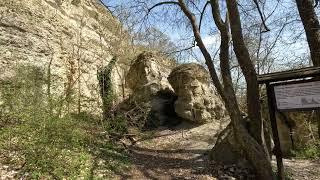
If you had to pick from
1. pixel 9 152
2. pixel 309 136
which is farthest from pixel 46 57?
pixel 309 136

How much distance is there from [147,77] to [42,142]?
8902mm

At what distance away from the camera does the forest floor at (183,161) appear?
869 cm

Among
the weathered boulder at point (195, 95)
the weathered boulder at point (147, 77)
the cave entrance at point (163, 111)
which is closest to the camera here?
the weathered boulder at point (195, 95)

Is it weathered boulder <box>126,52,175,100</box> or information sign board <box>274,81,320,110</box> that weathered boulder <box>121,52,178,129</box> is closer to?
weathered boulder <box>126,52,175,100</box>

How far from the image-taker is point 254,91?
8469 millimetres

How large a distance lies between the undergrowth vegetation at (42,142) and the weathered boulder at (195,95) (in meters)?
4.98

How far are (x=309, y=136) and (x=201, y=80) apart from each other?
5.40m

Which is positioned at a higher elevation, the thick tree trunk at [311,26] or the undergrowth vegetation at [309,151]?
the thick tree trunk at [311,26]

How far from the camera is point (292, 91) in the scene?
7414mm

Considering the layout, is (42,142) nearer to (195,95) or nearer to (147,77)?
(195,95)

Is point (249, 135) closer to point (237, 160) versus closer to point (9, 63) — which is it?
point (237, 160)

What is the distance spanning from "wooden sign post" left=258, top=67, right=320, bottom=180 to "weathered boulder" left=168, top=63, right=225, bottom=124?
6.70 meters

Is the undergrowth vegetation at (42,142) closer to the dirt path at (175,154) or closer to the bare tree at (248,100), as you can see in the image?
the dirt path at (175,154)

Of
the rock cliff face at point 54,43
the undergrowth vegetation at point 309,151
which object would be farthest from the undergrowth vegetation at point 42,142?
the undergrowth vegetation at point 309,151
